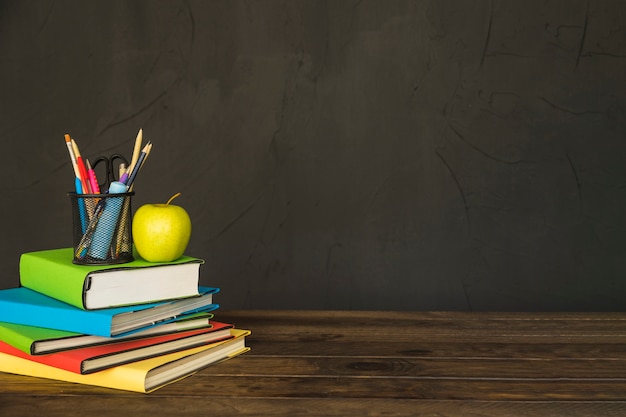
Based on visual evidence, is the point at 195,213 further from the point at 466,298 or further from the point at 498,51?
the point at 498,51

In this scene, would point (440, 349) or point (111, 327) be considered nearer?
point (111, 327)

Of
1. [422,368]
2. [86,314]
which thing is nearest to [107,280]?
[86,314]

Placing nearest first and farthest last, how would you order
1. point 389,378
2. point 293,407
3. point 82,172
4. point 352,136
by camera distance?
point 293,407, point 389,378, point 82,172, point 352,136

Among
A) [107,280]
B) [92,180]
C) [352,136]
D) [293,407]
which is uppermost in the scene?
[352,136]

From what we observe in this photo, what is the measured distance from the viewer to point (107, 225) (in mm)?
1009

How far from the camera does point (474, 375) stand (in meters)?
0.94

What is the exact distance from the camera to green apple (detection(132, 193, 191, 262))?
1023 millimetres

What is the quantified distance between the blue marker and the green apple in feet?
0.14

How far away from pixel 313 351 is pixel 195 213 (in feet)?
4.25

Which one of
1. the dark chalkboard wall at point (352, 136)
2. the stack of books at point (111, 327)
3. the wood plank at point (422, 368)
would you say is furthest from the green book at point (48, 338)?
the dark chalkboard wall at point (352, 136)

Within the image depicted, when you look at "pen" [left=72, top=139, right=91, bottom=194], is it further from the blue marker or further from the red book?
the red book

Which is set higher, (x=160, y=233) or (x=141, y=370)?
(x=160, y=233)

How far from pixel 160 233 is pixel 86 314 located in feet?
0.58

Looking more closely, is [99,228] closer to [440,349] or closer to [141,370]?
[141,370]
